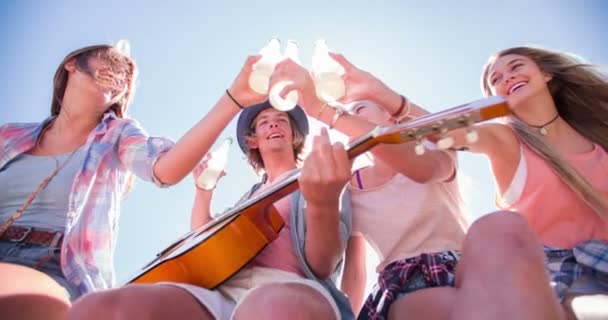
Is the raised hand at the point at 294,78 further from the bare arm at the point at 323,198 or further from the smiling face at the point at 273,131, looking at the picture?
the smiling face at the point at 273,131

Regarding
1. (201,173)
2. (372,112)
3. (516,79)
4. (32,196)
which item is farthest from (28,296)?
(516,79)

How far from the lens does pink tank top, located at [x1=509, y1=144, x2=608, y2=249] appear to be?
2.22 meters

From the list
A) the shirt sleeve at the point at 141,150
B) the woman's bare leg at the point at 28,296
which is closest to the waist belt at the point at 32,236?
the woman's bare leg at the point at 28,296

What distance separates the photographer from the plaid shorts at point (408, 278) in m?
2.02

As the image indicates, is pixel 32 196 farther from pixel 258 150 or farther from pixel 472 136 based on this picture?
pixel 472 136

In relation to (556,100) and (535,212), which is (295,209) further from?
(556,100)

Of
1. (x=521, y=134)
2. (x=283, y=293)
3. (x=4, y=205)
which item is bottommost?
(x=4, y=205)

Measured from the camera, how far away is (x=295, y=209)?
2.24m

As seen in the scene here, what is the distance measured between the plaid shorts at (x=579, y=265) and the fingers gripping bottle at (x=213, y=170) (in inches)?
59.7

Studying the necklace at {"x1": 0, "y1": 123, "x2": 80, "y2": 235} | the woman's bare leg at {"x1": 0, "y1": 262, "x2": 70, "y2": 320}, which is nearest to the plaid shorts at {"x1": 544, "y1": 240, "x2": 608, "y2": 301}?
the woman's bare leg at {"x1": 0, "y1": 262, "x2": 70, "y2": 320}

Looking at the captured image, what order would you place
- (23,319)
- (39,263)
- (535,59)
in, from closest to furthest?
(23,319) → (39,263) → (535,59)

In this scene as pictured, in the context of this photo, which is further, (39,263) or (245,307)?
(39,263)

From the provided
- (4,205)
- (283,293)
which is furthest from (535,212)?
(4,205)

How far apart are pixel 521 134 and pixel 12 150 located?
2398 millimetres
